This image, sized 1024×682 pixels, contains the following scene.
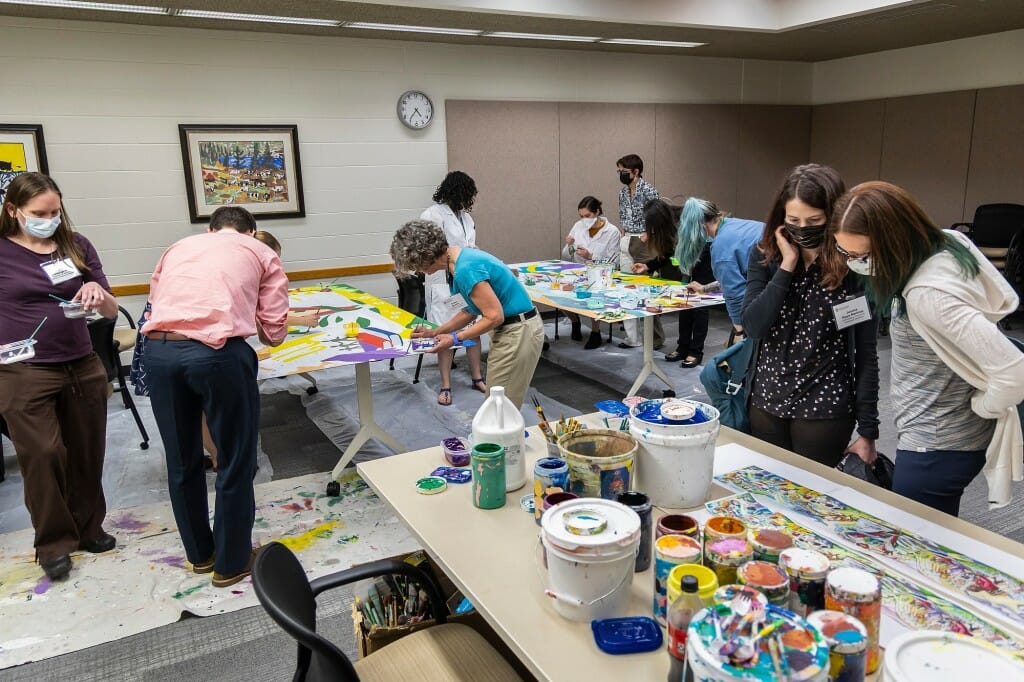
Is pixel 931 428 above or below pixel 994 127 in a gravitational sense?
below

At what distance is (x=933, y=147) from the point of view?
278 inches

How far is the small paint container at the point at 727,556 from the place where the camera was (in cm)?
108

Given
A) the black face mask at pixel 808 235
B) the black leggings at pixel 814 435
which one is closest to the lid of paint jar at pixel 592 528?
the black leggings at pixel 814 435

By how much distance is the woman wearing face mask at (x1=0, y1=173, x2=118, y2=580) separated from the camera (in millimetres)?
2521

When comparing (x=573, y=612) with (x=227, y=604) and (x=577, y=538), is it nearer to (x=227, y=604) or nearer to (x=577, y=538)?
(x=577, y=538)

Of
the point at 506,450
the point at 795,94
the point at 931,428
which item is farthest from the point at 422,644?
the point at 795,94

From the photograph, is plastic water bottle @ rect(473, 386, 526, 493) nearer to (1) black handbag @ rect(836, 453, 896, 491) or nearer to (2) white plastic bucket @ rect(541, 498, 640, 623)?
(2) white plastic bucket @ rect(541, 498, 640, 623)

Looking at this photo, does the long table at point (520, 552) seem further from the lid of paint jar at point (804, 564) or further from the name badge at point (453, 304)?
the name badge at point (453, 304)

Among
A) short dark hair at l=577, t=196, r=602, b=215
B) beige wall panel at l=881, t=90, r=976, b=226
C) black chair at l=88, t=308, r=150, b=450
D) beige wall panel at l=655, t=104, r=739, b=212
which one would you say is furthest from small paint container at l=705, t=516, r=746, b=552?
beige wall panel at l=881, t=90, r=976, b=226

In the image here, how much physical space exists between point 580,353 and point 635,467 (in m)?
4.32

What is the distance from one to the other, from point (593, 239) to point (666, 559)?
4911 mm

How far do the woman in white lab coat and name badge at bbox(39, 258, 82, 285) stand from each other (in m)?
2.41

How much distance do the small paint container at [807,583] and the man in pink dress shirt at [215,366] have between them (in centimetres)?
191

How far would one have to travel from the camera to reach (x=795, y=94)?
811 centimetres
